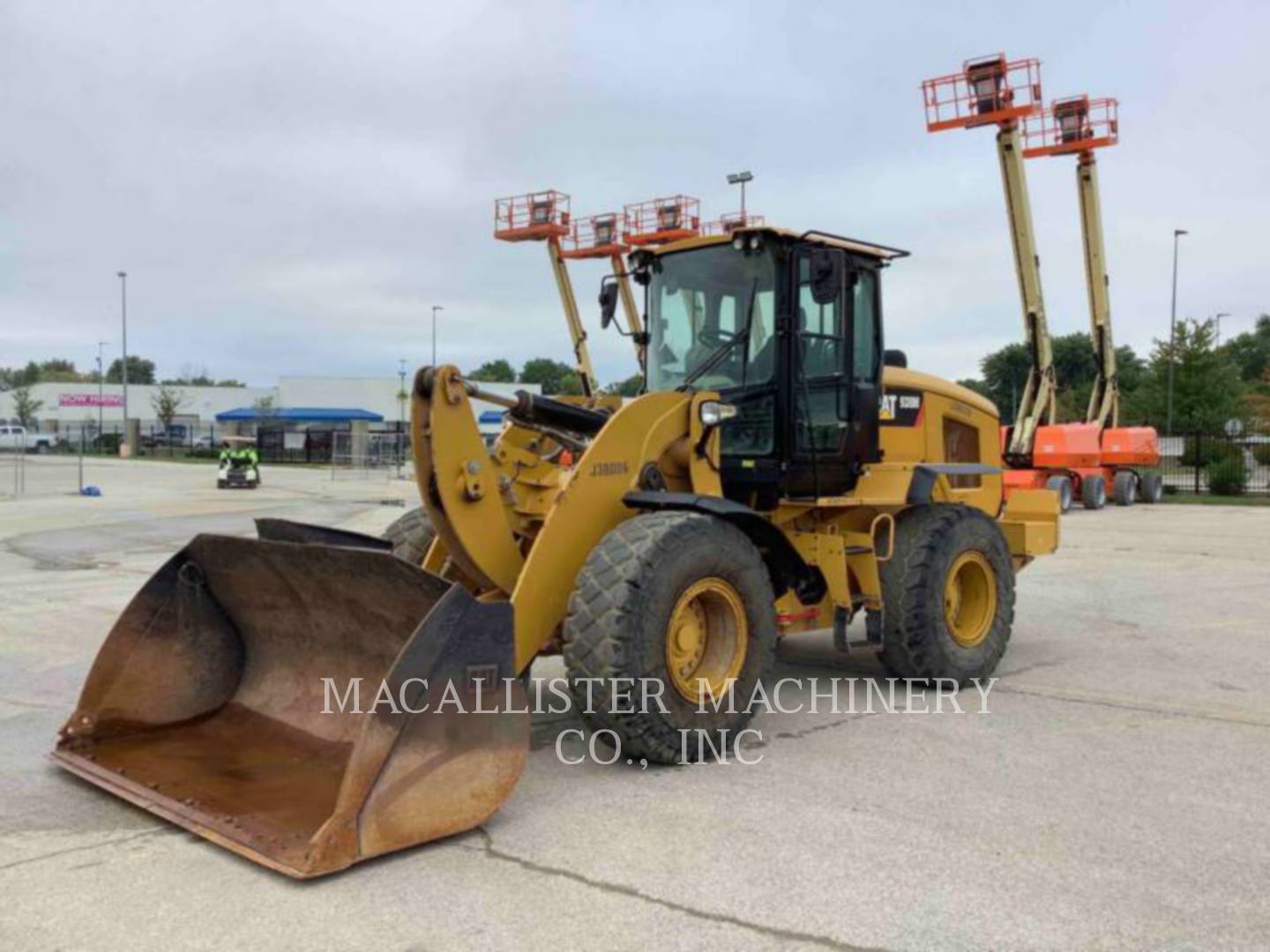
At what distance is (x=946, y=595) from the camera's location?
678 centimetres

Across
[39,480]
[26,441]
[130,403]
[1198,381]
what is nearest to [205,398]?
[130,403]

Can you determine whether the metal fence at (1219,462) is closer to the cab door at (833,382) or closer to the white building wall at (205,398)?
the cab door at (833,382)

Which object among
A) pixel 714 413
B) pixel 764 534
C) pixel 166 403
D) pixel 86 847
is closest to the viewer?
pixel 86 847

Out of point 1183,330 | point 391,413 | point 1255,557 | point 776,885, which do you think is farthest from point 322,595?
point 391,413

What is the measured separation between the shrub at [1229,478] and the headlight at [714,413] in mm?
28563

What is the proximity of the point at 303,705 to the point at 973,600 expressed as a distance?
440cm

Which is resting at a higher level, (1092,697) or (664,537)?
(664,537)

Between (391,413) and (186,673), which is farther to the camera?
(391,413)

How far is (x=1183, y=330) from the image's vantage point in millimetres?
34188

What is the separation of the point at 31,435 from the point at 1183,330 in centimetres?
7458

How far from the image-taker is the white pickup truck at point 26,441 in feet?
Result: 204

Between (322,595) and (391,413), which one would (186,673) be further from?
(391,413)

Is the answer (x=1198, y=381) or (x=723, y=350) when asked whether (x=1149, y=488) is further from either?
(x=723, y=350)

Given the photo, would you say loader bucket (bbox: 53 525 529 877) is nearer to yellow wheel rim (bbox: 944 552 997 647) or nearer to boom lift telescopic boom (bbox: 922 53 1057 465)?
yellow wheel rim (bbox: 944 552 997 647)
